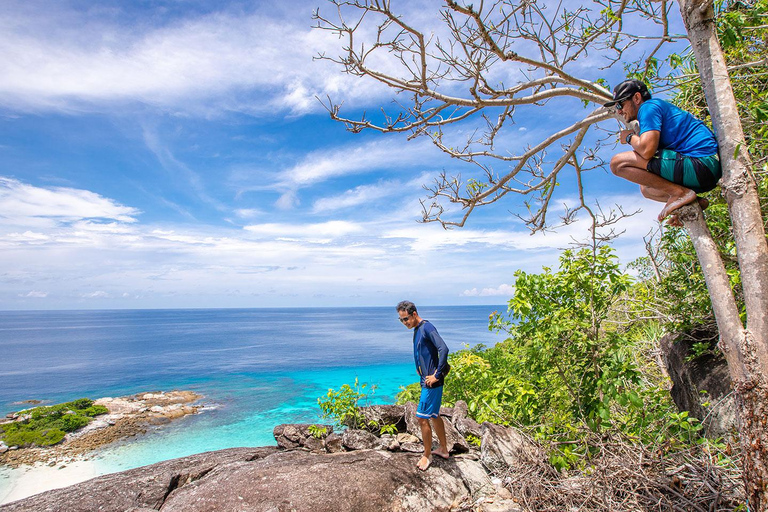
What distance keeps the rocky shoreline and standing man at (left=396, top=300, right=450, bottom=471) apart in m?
23.0

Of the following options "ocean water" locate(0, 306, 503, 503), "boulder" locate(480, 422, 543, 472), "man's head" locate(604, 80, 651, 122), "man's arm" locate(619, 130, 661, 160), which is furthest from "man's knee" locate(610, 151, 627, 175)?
"ocean water" locate(0, 306, 503, 503)

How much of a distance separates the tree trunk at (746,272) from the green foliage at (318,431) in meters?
6.27

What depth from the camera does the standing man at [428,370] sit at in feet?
18.3

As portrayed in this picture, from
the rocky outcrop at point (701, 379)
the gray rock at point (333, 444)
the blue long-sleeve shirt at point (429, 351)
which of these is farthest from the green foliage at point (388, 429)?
the rocky outcrop at point (701, 379)

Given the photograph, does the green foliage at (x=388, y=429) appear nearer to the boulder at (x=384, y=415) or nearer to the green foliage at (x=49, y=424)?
the boulder at (x=384, y=415)

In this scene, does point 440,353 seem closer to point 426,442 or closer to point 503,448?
point 426,442

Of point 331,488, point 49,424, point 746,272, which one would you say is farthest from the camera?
point 49,424

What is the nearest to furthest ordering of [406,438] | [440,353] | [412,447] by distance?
[440,353]
[412,447]
[406,438]

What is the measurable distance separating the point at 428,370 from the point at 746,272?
3764 millimetres

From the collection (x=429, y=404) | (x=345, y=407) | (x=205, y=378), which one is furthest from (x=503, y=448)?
(x=205, y=378)

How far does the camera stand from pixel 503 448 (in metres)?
5.76

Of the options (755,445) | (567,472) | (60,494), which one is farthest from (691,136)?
(60,494)

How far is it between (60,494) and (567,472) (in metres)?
7.64

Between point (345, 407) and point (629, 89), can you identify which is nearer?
point (629, 89)
